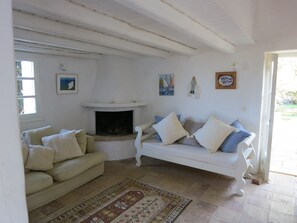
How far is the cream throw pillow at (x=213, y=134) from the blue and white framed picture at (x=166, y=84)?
3.89 feet

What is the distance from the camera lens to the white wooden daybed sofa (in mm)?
2914

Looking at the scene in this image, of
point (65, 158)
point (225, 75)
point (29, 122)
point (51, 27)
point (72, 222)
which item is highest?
point (51, 27)

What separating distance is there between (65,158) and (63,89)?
1528 mm

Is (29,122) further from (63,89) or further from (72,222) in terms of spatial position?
(72,222)

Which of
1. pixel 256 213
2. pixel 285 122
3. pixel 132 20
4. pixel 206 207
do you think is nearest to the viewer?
pixel 132 20

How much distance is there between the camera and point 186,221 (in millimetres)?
2391

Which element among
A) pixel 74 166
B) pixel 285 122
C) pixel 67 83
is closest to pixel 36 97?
pixel 67 83

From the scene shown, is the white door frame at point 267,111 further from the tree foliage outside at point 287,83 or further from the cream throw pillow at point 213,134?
the tree foliage outside at point 287,83

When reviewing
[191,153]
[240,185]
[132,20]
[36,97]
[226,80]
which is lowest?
[240,185]

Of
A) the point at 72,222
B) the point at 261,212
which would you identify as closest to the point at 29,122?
the point at 72,222

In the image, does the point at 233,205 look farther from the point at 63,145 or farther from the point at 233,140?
the point at 63,145

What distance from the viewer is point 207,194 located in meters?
2.97

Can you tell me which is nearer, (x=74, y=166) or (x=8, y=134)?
(x=8, y=134)

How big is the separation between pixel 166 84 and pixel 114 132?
1.51m
